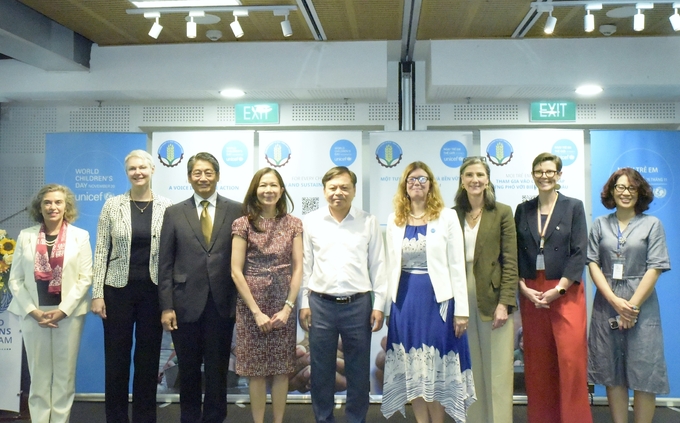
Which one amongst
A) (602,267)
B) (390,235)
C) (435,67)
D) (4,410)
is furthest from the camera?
(435,67)

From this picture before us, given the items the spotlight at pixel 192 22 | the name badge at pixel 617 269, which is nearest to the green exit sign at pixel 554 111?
the name badge at pixel 617 269

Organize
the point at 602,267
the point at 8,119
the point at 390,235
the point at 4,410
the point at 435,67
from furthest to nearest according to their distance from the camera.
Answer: the point at 8,119 → the point at 435,67 → the point at 4,410 → the point at 602,267 → the point at 390,235

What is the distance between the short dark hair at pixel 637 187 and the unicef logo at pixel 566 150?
1.12 meters

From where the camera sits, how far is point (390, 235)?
10.4ft

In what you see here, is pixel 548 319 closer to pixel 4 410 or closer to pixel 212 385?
pixel 212 385

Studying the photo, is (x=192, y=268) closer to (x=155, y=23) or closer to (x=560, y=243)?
(x=155, y=23)

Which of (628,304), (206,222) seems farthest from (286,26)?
(628,304)

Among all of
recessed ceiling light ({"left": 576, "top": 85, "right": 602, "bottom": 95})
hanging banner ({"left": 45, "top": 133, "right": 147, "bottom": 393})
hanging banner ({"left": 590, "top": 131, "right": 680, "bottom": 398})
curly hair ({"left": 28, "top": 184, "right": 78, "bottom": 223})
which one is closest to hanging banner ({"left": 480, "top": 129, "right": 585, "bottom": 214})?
hanging banner ({"left": 590, "top": 131, "right": 680, "bottom": 398})

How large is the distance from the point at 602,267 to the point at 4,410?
14.6ft

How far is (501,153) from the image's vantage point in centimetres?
464

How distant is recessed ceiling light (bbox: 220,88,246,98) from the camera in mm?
4598

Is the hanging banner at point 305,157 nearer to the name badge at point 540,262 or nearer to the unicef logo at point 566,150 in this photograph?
the unicef logo at point 566,150

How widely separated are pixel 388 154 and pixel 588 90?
179cm

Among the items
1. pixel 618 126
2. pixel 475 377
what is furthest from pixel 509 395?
pixel 618 126
